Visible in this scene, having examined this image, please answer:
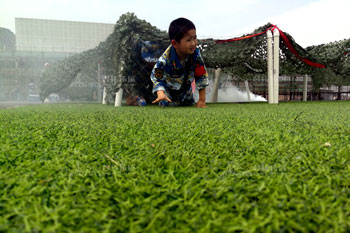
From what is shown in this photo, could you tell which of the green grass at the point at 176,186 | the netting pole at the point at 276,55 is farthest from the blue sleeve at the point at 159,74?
the green grass at the point at 176,186

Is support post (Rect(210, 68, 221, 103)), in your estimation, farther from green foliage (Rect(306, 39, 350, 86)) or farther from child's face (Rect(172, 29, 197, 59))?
child's face (Rect(172, 29, 197, 59))

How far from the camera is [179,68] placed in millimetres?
3326

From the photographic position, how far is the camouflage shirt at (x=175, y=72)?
325cm

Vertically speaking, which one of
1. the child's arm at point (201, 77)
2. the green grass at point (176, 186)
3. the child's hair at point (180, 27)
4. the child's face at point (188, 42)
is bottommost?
the green grass at point (176, 186)

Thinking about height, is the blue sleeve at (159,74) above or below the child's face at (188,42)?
below

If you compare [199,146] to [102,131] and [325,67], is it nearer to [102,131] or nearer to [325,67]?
[102,131]

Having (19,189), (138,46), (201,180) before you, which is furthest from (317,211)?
(138,46)

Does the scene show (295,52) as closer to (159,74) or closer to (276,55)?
(276,55)

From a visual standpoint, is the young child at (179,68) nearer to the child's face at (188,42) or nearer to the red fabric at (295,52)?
the child's face at (188,42)

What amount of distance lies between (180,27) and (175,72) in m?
0.64

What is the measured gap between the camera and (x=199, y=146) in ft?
2.99

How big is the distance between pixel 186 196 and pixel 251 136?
0.68m

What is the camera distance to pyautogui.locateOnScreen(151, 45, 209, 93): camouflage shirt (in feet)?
10.7

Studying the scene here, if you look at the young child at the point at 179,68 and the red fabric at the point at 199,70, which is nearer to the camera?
the young child at the point at 179,68
